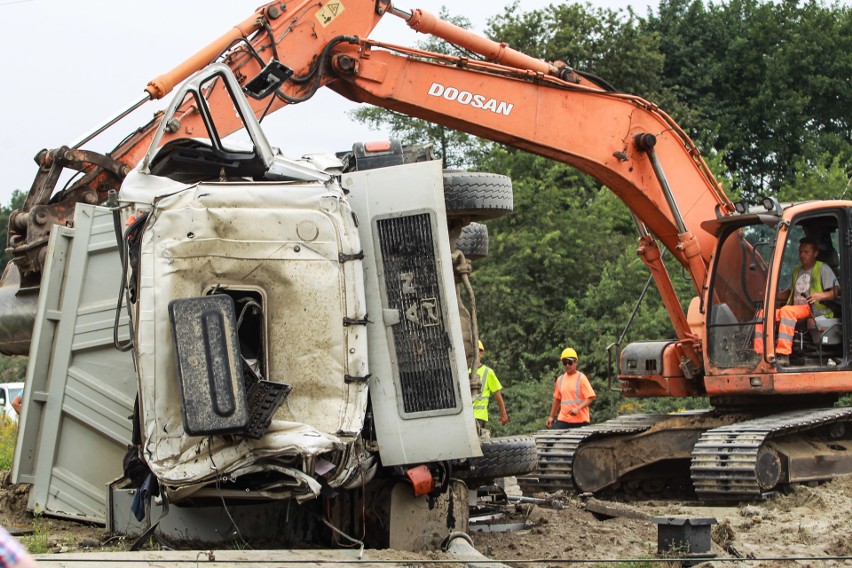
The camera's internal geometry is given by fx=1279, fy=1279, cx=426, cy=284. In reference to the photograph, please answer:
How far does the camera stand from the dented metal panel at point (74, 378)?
7.04m

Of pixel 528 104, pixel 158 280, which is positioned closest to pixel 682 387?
pixel 528 104

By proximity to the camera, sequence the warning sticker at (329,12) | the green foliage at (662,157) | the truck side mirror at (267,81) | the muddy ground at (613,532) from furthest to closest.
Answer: the green foliage at (662,157) < the warning sticker at (329,12) < the truck side mirror at (267,81) < the muddy ground at (613,532)

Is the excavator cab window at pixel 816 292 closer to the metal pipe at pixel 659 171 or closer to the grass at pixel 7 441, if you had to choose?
the metal pipe at pixel 659 171

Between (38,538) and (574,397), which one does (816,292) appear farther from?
(38,538)

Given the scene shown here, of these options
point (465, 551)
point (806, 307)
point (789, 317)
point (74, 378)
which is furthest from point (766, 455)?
point (74, 378)

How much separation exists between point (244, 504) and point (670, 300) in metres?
7.17

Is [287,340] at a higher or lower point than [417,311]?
lower

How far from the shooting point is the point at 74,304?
704 centimetres

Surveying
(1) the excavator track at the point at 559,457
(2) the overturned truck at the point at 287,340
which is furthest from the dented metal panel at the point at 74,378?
(1) the excavator track at the point at 559,457

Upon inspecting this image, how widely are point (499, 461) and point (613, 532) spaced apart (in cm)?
157

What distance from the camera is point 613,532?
316 inches

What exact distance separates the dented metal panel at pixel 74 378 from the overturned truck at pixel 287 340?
19 mm

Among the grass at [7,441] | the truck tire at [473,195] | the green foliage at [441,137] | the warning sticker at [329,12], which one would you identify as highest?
the green foliage at [441,137]

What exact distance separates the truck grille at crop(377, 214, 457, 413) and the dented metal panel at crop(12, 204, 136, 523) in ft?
6.10
